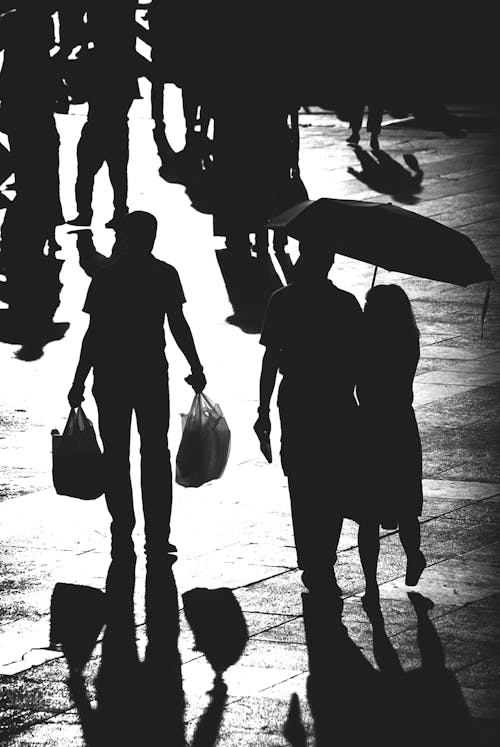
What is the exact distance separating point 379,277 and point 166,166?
209 inches

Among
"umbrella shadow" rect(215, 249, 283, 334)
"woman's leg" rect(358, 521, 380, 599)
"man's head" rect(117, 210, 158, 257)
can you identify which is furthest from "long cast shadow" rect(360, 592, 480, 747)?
"umbrella shadow" rect(215, 249, 283, 334)

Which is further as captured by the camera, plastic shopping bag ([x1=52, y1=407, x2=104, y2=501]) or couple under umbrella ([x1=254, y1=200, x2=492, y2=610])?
plastic shopping bag ([x1=52, y1=407, x2=104, y2=501])

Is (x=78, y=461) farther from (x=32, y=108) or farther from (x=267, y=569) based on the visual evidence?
(x=32, y=108)

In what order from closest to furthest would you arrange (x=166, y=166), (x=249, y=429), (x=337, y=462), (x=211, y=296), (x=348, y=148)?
(x=337, y=462)
(x=249, y=429)
(x=211, y=296)
(x=166, y=166)
(x=348, y=148)

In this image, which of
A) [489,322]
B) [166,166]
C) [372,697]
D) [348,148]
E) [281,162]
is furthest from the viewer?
[348,148]

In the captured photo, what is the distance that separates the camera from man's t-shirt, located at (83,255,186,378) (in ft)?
22.9

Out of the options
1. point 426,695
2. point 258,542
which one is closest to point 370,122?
point 258,542

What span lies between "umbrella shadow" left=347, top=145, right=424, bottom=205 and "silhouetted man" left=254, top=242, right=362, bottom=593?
9.09 meters

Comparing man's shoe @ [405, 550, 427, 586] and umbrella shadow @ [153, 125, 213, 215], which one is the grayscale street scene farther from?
umbrella shadow @ [153, 125, 213, 215]

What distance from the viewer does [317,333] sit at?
6656 millimetres

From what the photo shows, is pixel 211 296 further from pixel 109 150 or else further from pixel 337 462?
pixel 337 462

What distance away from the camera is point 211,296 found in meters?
12.4

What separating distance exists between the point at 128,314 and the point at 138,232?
1.26ft

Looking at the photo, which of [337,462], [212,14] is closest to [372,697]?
[337,462]
